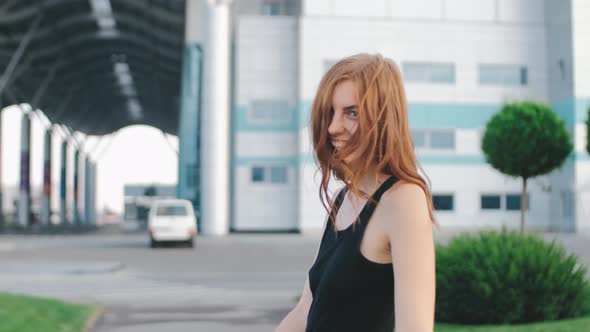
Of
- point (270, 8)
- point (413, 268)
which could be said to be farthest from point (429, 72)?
point (413, 268)

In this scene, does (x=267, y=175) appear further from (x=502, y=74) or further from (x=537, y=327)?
(x=537, y=327)

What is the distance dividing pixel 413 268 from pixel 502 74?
1698 inches

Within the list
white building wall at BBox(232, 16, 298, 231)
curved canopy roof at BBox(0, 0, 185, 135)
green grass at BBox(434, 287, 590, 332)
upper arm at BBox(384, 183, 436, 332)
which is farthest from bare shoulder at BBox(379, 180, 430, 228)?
curved canopy roof at BBox(0, 0, 185, 135)

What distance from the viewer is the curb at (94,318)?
29.5 feet

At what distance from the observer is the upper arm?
4.90ft

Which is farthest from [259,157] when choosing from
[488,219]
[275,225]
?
[488,219]

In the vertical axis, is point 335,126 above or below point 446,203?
above

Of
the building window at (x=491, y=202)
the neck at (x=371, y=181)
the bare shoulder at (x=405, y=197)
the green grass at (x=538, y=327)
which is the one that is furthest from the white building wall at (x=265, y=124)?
the bare shoulder at (x=405, y=197)

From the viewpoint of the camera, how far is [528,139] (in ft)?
86.0

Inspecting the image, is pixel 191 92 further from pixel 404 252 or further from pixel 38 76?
pixel 404 252

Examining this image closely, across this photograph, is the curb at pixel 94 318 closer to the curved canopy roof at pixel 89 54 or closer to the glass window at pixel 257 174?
the glass window at pixel 257 174

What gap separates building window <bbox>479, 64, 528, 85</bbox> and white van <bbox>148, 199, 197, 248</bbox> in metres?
21.2

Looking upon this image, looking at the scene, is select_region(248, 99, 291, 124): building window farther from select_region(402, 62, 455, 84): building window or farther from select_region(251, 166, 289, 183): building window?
select_region(402, 62, 455, 84): building window

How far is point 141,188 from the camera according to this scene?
105 meters
